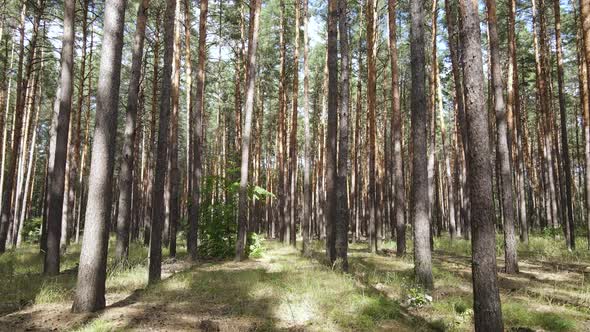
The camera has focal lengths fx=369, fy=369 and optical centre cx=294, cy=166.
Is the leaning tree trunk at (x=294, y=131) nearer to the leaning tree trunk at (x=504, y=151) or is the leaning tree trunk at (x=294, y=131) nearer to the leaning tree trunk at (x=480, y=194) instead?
the leaning tree trunk at (x=504, y=151)

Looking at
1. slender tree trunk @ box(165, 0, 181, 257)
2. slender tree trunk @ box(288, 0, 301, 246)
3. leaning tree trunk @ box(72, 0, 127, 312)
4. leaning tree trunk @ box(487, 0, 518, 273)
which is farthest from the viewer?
slender tree trunk @ box(288, 0, 301, 246)

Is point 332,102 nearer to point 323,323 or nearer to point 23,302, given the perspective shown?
point 323,323

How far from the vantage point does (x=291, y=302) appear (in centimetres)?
656

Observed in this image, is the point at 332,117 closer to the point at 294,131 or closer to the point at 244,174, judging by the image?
the point at 244,174

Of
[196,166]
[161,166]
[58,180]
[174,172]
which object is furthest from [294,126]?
[58,180]

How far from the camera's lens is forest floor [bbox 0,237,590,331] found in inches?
213

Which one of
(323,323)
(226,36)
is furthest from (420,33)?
(226,36)

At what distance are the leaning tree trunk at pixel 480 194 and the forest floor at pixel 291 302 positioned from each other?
1.18 m

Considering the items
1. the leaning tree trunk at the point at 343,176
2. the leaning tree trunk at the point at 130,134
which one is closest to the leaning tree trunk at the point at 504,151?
the leaning tree trunk at the point at 343,176

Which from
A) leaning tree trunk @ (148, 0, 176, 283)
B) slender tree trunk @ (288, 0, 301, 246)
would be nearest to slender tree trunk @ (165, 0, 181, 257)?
leaning tree trunk @ (148, 0, 176, 283)

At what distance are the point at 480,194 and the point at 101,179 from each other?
5523 mm

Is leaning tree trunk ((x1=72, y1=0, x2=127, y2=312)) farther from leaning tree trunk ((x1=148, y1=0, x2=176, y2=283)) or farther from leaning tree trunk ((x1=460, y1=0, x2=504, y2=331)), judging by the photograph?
leaning tree trunk ((x1=460, y1=0, x2=504, y2=331))

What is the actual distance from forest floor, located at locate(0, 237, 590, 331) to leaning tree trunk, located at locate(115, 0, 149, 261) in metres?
1.66

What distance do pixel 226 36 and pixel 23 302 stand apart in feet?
66.8
